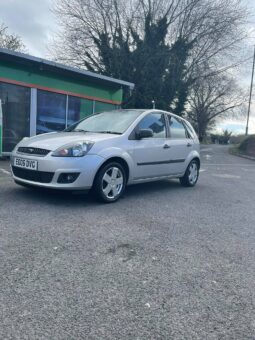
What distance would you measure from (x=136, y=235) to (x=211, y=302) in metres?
1.54

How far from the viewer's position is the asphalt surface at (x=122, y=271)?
2232 millimetres

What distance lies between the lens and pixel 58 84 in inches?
491

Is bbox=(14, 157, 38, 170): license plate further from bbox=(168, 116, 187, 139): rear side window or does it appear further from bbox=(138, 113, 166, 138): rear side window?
bbox=(168, 116, 187, 139): rear side window

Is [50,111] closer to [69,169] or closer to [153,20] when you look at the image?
[69,169]

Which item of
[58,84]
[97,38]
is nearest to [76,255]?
[58,84]

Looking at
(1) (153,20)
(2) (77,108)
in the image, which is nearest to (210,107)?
(1) (153,20)

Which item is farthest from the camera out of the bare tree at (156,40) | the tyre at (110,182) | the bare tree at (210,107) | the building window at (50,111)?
the bare tree at (210,107)

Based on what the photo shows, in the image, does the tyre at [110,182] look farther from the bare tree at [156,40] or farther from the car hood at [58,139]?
the bare tree at [156,40]

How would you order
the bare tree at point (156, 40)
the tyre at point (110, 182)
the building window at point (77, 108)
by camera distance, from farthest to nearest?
the bare tree at point (156, 40) < the building window at point (77, 108) < the tyre at point (110, 182)

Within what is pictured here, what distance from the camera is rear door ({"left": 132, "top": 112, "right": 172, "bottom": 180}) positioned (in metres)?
5.92

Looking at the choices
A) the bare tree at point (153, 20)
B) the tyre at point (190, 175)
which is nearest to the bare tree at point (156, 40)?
the bare tree at point (153, 20)

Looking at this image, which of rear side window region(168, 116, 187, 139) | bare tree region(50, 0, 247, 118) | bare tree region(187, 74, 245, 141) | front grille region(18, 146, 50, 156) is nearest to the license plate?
front grille region(18, 146, 50, 156)

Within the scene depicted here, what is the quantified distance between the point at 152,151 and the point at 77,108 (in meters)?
7.93

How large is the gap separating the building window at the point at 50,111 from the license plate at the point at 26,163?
6899 millimetres
